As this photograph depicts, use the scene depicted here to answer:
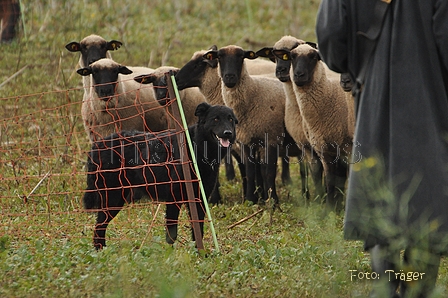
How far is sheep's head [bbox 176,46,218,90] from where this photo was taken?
10.1 metres

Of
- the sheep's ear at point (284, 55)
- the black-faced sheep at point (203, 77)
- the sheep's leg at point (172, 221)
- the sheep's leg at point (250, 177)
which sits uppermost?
the sheep's ear at point (284, 55)

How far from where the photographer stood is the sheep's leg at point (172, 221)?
6.71 meters

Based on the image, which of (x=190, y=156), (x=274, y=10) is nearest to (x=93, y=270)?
(x=190, y=156)

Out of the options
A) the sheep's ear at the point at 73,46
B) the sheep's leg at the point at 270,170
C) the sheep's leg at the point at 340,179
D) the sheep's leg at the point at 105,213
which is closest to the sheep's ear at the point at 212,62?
the sheep's leg at the point at 270,170

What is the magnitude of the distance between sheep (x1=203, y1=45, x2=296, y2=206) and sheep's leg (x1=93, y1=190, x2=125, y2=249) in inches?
108

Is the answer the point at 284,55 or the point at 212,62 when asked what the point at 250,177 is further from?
the point at 212,62

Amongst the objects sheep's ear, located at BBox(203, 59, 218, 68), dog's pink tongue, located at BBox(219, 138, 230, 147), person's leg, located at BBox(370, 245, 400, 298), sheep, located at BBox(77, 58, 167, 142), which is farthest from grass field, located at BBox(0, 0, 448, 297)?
sheep's ear, located at BBox(203, 59, 218, 68)

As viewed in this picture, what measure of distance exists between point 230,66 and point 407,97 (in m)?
5.59

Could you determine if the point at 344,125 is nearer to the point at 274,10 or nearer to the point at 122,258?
the point at 122,258

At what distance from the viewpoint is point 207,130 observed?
695 cm

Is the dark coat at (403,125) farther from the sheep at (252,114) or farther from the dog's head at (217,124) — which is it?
the sheep at (252,114)

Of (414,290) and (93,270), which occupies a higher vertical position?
(414,290)

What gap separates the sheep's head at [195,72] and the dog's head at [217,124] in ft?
10.0

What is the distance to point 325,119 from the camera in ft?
29.0
